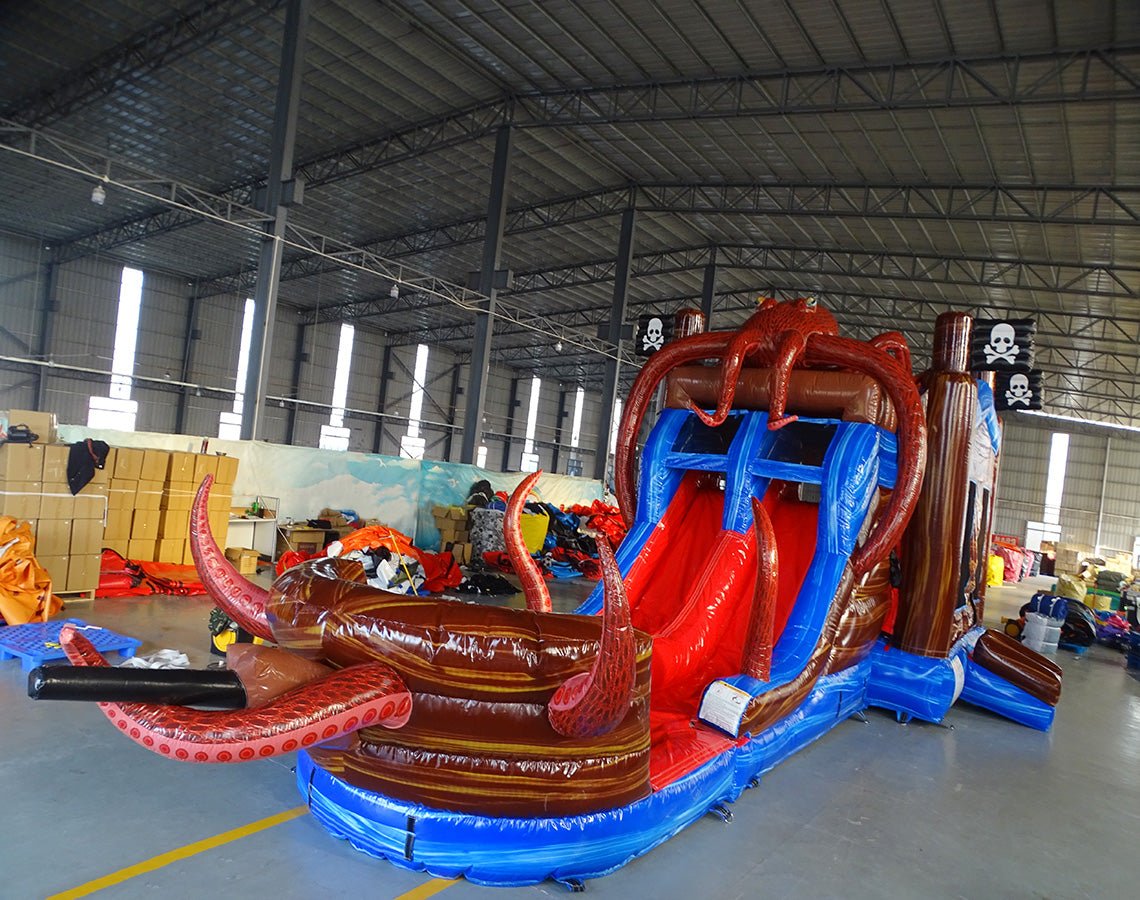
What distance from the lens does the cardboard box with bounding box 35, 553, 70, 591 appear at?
6.98 m

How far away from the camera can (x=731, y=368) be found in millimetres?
5488

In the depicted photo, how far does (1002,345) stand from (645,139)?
8.22 m

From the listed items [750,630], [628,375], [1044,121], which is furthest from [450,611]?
[628,375]

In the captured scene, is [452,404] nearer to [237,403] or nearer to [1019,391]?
[237,403]

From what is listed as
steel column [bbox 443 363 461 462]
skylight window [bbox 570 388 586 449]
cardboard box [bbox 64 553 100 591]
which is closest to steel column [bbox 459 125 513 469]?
cardboard box [bbox 64 553 100 591]

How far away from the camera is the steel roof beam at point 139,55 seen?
11719mm

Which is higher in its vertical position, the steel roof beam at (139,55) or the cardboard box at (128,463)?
the steel roof beam at (139,55)

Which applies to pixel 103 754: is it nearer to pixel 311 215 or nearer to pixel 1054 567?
pixel 311 215

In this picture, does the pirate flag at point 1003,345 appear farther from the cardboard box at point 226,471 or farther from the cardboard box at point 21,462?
the cardboard box at point 21,462

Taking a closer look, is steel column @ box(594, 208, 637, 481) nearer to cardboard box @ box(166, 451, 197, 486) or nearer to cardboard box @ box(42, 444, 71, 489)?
cardboard box @ box(166, 451, 197, 486)

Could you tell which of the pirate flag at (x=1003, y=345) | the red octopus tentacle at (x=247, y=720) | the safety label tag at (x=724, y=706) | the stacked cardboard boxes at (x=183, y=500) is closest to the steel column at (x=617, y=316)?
the pirate flag at (x=1003, y=345)

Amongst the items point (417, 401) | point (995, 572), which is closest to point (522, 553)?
point (995, 572)

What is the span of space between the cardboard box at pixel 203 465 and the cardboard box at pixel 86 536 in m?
1.69

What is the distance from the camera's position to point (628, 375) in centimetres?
3606
